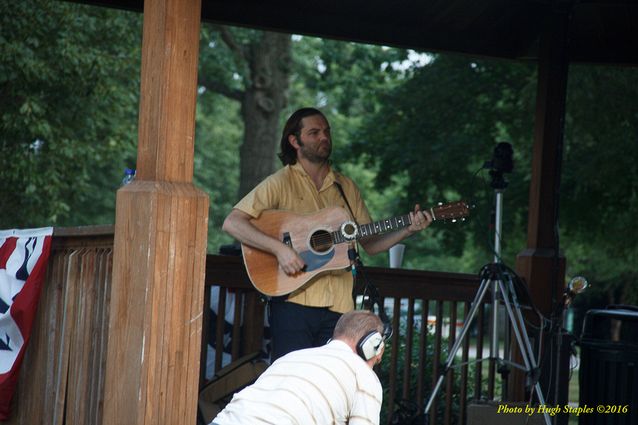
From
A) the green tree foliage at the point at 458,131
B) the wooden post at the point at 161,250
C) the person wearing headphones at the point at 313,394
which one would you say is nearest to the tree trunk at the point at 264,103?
the green tree foliage at the point at 458,131

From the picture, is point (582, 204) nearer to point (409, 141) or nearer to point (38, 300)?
point (409, 141)

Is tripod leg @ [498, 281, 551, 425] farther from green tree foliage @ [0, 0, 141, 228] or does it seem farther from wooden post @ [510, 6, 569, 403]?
green tree foliage @ [0, 0, 141, 228]

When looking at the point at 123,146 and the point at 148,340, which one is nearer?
the point at 148,340

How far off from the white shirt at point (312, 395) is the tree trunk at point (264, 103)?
11102 millimetres

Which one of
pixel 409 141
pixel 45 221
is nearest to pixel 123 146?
pixel 45 221

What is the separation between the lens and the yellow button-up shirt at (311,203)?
18.3 feet

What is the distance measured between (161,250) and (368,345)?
35.3 inches

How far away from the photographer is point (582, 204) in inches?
495

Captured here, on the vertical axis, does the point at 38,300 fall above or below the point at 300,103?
below

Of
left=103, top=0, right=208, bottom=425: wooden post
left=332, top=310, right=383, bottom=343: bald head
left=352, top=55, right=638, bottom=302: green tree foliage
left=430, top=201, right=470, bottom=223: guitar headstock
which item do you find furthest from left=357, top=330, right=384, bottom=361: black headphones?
left=352, top=55, right=638, bottom=302: green tree foliage

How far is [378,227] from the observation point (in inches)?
220

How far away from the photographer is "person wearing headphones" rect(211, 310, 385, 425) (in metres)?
3.55

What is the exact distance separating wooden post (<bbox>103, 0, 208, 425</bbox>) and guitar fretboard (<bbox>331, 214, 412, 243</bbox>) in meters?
1.61

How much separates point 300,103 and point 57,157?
13.3 meters
